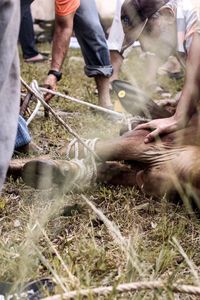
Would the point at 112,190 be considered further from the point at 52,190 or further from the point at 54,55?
the point at 54,55

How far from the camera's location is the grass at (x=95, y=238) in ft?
5.88

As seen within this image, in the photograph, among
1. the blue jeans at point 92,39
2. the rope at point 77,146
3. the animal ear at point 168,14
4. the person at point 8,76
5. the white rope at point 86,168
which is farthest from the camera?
the blue jeans at point 92,39

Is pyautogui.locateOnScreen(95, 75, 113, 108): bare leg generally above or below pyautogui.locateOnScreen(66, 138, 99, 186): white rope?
below

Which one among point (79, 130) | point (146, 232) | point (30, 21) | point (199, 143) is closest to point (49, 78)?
point (79, 130)

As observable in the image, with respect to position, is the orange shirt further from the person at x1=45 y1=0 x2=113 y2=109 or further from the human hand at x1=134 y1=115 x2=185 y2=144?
the human hand at x1=134 y1=115 x2=185 y2=144

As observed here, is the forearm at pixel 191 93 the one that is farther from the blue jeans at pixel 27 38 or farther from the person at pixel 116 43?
the blue jeans at pixel 27 38

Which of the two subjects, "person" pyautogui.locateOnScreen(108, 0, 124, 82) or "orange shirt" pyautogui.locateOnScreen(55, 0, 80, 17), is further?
"person" pyautogui.locateOnScreen(108, 0, 124, 82)

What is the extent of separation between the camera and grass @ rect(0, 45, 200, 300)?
1791 mm

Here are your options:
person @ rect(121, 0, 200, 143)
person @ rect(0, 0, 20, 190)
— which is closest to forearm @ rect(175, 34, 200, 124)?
person @ rect(121, 0, 200, 143)

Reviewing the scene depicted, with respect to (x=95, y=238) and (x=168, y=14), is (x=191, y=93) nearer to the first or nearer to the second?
(x=95, y=238)

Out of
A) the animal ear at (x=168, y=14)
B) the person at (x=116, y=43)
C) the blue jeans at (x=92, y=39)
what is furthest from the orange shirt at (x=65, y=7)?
the person at (x=116, y=43)

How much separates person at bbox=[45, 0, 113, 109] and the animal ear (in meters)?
0.45

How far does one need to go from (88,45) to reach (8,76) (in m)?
2.14

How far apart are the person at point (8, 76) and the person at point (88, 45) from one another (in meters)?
1.75
